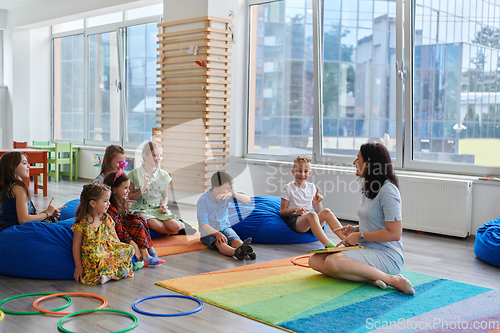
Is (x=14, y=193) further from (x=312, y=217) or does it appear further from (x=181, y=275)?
(x=312, y=217)

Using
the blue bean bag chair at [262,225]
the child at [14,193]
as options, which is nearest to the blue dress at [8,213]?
the child at [14,193]

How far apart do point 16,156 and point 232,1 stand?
167 inches

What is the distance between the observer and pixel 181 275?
133 inches

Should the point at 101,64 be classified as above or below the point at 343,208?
above

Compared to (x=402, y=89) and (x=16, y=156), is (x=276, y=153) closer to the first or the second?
(x=402, y=89)

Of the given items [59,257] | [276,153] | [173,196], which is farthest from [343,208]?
[59,257]

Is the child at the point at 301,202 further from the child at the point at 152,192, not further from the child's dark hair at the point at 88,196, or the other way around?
the child's dark hair at the point at 88,196

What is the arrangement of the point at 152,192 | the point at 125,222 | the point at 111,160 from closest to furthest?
the point at 125,222 < the point at 111,160 < the point at 152,192

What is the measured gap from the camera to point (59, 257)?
3.22 m

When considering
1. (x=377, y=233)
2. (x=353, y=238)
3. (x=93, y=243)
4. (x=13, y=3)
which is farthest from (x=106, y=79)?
(x=377, y=233)

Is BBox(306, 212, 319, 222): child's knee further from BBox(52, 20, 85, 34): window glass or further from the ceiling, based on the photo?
the ceiling

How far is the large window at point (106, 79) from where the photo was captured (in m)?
8.37

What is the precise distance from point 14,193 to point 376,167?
2.45 m

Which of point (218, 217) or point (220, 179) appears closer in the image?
point (220, 179)
